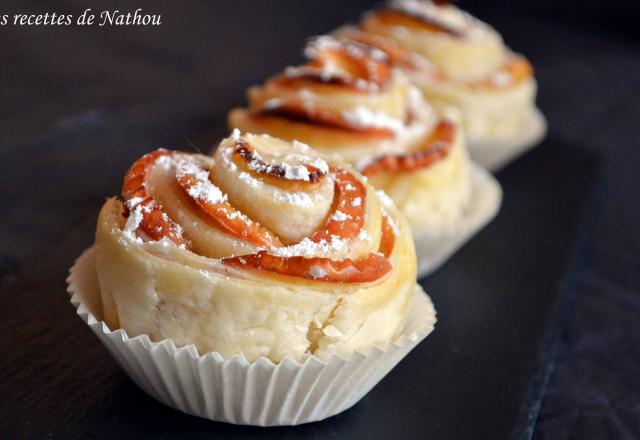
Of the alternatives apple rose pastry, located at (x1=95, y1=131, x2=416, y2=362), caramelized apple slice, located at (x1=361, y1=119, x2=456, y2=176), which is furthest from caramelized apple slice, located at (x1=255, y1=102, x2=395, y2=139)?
apple rose pastry, located at (x1=95, y1=131, x2=416, y2=362)

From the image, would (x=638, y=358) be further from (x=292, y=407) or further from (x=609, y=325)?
(x=292, y=407)

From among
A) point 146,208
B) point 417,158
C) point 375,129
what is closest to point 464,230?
point 417,158

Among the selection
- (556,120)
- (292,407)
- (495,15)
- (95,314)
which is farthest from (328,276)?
(495,15)

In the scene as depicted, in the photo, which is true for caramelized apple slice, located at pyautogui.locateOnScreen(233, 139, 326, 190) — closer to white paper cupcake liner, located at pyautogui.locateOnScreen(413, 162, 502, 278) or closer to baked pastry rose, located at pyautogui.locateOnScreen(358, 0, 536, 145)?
white paper cupcake liner, located at pyautogui.locateOnScreen(413, 162, 502, 278)

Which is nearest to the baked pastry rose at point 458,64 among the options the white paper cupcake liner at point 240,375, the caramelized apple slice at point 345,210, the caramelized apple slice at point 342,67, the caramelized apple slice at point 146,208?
the caramelized apple slice at point 342,67

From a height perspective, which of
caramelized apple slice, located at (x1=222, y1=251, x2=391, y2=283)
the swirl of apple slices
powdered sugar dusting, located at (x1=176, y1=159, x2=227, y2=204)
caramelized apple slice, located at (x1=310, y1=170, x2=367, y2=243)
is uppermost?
powdered sugar dusting, located at (x1=176, y1=159, x2=227, y2=204)

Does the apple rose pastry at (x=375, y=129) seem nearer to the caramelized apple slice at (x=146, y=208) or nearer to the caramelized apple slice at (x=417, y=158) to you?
the caramelized apple slice at (x=417, y=158)
